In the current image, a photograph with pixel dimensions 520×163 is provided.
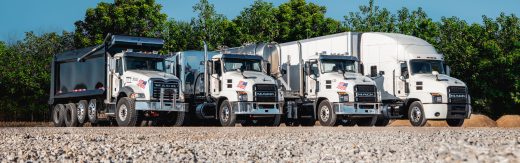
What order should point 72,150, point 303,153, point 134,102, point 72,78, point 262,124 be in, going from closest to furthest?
point 303,153 < point 72,150 < point 134,102 < point 262,124 < point 72,78

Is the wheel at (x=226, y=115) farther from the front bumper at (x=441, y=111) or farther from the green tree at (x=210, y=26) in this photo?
the green tree at (x=210, y=26)

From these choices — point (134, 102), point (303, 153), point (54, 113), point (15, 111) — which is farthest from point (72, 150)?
point (15, 111)

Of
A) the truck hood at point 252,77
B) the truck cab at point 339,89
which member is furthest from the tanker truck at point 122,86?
the truck cab at point 339,89

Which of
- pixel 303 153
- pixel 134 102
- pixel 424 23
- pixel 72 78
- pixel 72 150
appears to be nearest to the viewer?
pixel 303 153

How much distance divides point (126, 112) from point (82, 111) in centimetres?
369

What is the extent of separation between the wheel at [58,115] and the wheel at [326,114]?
11.1m

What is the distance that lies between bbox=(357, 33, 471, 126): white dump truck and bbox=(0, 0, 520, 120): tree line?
42.9ft

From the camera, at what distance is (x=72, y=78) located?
3081 cm

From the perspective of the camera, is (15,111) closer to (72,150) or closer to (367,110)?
(367,110)

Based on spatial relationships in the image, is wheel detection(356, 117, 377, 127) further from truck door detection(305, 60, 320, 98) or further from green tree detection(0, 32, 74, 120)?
green tree detection(0, 32, 74, 120)

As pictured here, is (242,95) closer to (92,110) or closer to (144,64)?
(144,64)

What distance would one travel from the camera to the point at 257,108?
86.5ft

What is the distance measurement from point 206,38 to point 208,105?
80.4 feet

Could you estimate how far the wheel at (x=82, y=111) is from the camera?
29328mm
